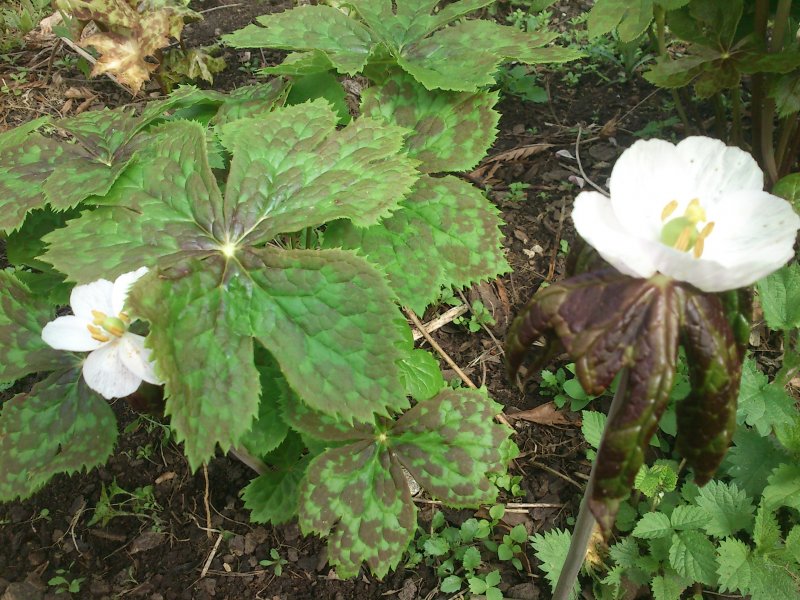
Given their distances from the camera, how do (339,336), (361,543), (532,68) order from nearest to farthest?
(339,336) → (361,543) → (532,68)

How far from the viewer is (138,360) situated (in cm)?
120

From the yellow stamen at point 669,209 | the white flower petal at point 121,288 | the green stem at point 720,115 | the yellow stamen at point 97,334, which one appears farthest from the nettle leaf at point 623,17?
the yellow stamen at point 97,334

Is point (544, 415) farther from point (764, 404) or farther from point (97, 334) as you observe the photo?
point (97, 334)

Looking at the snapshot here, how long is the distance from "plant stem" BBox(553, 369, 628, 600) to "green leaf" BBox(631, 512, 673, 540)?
1.16 ft

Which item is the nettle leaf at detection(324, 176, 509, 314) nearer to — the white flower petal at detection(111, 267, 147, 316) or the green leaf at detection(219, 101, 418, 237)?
the green leaf at detection(219, 101, 418, 237)

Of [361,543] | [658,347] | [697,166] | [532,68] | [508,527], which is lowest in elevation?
[508,527]

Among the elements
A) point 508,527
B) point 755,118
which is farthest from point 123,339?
point 755,118

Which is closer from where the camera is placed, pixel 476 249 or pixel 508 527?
pixel 476 249

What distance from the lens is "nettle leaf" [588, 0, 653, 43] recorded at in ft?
5.81

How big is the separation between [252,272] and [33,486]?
638 millimetres

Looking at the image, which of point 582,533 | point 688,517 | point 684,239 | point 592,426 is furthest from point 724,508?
point 684,239

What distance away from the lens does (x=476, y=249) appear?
159cm

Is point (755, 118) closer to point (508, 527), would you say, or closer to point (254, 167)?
point (508, 527)

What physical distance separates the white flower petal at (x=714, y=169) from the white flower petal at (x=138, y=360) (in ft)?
3.17
